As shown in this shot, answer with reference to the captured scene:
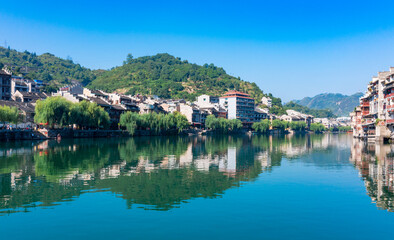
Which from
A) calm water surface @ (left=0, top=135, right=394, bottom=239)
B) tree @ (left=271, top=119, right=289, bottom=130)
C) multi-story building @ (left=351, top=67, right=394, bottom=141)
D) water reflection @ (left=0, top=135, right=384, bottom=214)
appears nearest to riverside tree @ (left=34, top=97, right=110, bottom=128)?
water reflection @ (left=0, top=135, right=384, bottom=214)

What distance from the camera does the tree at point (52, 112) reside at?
64.8 m

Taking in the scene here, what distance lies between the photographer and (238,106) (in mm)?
154375

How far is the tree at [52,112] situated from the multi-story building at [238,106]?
9514 centimetres

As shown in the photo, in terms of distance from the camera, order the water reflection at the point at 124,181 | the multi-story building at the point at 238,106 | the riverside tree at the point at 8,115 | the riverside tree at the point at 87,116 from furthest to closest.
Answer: the multi-story building at the point at 238,106 → the riverside tree at the point at 87,116 → the riverside tree at the point at 8,115 → the water reflection at the point at 124,181

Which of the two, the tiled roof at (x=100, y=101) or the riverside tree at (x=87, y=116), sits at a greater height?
the tiled roof at (x=100, y=101)

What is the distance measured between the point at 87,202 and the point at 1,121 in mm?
51622

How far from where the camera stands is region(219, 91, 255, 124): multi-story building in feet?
503

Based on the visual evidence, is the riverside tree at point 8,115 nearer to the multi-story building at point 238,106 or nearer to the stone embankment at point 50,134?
the stone embankment at point 50,134

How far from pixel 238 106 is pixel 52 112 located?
101719 millimetres

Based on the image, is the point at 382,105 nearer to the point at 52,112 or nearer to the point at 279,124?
the point at 52,112

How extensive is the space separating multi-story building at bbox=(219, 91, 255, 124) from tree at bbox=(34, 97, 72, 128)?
312ft

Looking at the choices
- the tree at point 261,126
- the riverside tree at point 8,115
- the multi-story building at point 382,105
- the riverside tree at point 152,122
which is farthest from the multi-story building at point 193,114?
the riverside tree at point 8,115

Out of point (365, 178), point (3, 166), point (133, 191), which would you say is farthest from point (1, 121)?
point (365, 178)

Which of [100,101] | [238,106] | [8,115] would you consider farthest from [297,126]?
[8,115]
